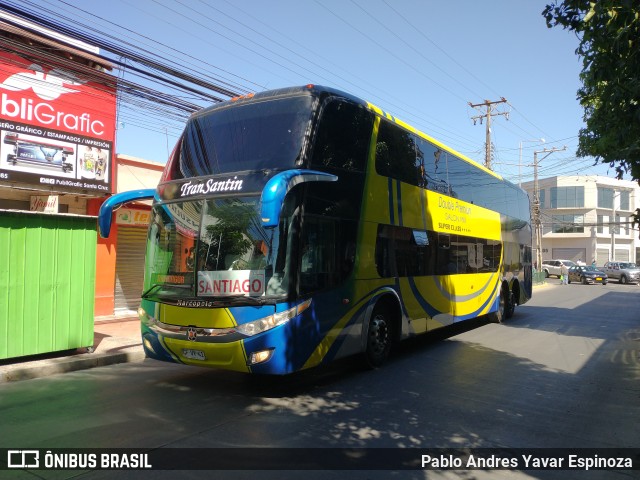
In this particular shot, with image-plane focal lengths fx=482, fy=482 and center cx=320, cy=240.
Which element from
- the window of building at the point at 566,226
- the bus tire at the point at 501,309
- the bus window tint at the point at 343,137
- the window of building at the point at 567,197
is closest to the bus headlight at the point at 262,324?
the bus window tint at the point at 343,137

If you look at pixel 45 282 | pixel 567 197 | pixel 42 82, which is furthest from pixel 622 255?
pixel 45 282

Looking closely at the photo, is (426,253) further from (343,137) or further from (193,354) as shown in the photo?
(193,354)

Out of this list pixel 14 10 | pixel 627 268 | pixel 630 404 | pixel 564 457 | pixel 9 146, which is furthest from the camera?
pixel 627 268

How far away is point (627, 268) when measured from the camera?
3662cm

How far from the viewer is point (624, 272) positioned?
119 feet

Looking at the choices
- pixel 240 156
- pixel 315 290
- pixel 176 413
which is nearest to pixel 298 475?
pixel 176 413

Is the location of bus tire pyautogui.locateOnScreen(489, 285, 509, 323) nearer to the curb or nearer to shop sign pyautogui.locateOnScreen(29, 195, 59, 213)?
the curb

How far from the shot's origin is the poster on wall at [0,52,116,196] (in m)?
10.5

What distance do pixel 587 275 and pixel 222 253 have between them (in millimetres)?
36462

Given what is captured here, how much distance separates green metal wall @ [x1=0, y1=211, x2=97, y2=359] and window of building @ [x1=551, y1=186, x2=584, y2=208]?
67.0 meters

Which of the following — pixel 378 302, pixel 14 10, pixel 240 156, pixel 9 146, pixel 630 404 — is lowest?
pixel 630 404

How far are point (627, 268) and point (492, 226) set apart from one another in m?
30.3

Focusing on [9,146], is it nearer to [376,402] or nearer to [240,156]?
[240,156]

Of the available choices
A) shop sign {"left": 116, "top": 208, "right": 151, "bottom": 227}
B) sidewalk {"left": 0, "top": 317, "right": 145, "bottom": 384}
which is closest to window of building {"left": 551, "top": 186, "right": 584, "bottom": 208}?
shop sign {"left": 116, "top": 208, "right": 151, "bottom": 227}
